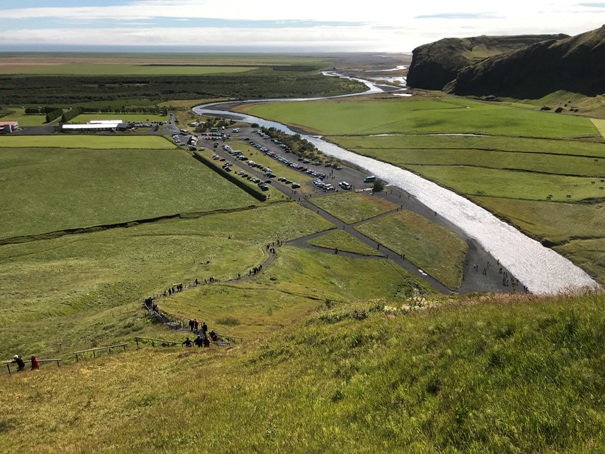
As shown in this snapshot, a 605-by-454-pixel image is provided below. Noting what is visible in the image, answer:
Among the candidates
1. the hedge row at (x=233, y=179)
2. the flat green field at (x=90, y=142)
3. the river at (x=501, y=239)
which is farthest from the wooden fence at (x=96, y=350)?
the flat green field at (x=90, y=142)

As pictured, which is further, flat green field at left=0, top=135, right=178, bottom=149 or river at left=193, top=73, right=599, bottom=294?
flat green field at left=0, top=135, right=178, bottom=149

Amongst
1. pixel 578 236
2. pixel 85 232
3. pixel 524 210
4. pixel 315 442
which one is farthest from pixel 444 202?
pixel 315 442

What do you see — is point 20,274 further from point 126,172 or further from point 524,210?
point 524,210

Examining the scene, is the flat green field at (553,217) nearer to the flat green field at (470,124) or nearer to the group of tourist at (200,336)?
the flat green field at (470,124)

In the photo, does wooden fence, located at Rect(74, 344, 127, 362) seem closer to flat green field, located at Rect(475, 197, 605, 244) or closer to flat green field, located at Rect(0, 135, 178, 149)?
flat green field, located at Rect(475, 197, 605, 244)

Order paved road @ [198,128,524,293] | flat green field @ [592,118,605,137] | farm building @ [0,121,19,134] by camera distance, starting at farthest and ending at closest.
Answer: farm building @ [0,121,19,134] < flat green field @ [592,118,605,137] < paved road @ [198,128,524,293]

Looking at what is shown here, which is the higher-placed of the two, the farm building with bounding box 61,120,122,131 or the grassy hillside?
the farm building with bounding box 61,120,122,131

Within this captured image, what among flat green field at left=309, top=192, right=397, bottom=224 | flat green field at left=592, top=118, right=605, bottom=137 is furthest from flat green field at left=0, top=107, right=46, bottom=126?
flat green field at left=592, top=118, right=605, bottom=137
